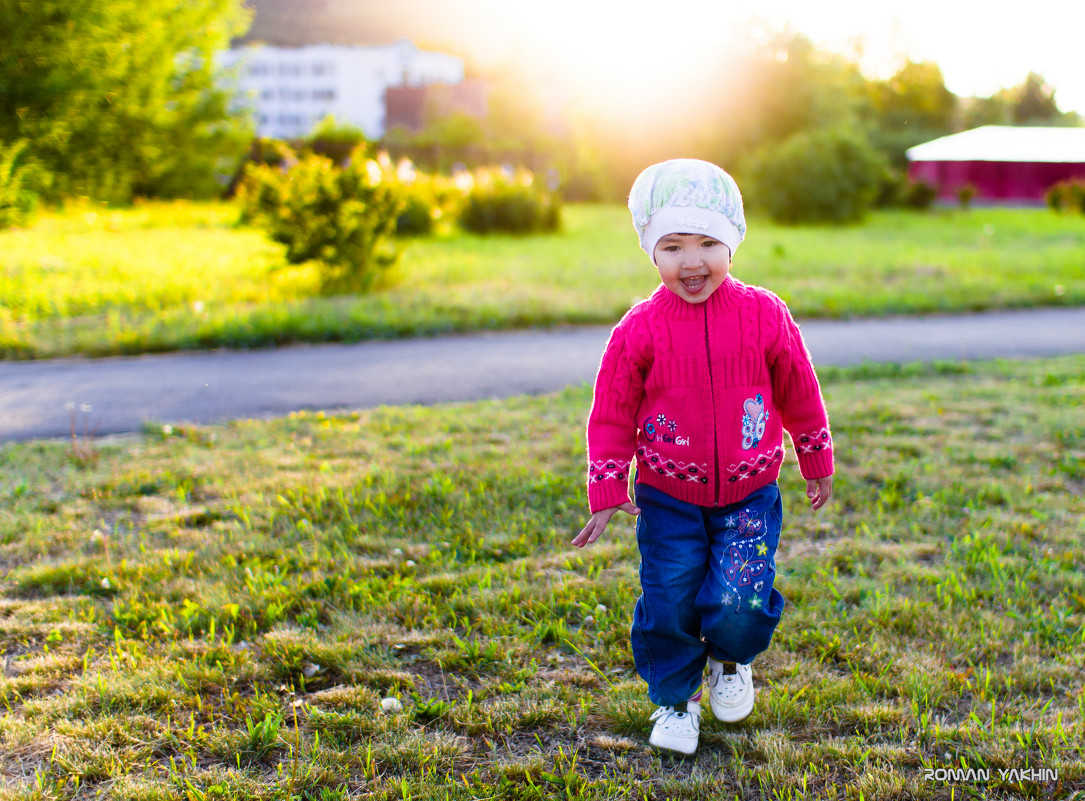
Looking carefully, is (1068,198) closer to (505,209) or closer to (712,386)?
(505,209)

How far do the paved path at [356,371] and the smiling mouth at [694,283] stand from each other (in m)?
4.03

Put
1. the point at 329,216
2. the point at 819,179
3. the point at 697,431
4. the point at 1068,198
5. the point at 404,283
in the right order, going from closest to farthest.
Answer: the point at 697,431
the point at 329,216
the point at 404,283
the point at 819,179
the point at 1068,198

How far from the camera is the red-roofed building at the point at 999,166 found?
125 feet

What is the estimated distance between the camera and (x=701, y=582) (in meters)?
2.42

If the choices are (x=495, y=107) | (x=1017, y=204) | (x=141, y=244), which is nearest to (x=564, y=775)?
(x=141, y=244)

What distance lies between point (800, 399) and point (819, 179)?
2257 cm

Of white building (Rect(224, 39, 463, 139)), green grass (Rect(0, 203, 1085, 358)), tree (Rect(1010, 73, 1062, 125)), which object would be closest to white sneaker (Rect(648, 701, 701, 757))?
green grass (Rect(0, 203, 1085, 358))

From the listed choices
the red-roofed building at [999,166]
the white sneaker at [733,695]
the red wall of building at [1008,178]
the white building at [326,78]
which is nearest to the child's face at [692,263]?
the white sneaker at [733,695]

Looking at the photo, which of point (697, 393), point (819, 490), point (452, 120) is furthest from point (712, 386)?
point (452, 120)

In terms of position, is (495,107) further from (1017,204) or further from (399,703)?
(399,703)

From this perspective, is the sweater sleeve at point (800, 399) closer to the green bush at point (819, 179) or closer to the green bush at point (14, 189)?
the green bush at point (14, 189)

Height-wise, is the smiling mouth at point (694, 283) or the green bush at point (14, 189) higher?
the green bush at point (14, 189)

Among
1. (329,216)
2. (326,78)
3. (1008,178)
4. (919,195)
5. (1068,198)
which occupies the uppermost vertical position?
(326,78)

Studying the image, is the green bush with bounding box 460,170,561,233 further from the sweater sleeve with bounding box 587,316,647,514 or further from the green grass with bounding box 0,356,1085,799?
the sweater sleeve with bounding box 587,316,647,514
